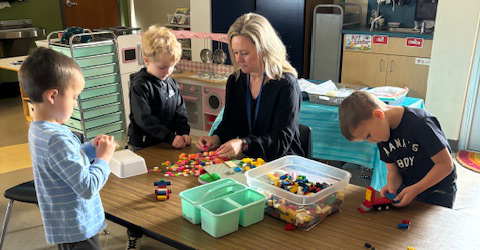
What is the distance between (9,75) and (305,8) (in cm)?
416

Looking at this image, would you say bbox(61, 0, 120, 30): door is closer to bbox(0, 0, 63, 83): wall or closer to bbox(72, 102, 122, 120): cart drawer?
bbox(0, 0, 63, 83): wall

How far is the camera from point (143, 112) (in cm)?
210

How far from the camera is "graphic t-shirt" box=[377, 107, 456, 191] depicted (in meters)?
1.41

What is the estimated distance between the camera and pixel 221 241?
120 centimetres

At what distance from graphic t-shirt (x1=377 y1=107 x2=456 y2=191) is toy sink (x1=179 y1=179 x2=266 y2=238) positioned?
0.53 m

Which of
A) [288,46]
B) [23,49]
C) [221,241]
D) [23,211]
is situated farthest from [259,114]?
[23,49]

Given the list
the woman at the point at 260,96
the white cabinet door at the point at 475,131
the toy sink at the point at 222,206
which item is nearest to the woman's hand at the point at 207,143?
the woman at the point at 260,96

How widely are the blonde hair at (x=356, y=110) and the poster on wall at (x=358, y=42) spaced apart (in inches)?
130

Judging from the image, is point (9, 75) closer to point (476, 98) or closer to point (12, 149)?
point (12, 149)

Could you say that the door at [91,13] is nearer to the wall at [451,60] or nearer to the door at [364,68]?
the door at [364,68]

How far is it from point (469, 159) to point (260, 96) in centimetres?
259

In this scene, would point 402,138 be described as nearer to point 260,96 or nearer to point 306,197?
point 306,197

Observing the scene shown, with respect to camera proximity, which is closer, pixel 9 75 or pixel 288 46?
pixel 288 46

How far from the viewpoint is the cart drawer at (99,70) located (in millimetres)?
3596
